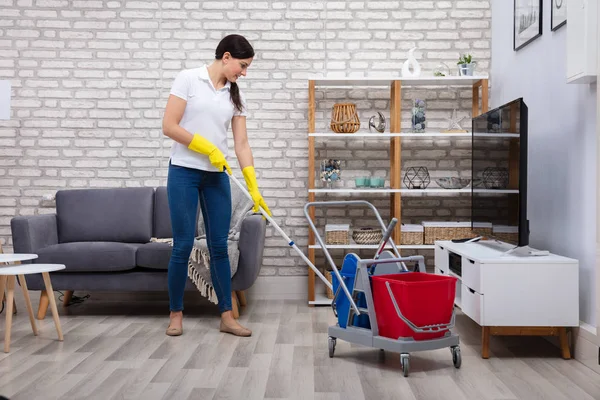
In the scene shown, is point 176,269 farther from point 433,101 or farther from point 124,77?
point 433,101

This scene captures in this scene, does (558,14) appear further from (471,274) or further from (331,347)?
(331,347)

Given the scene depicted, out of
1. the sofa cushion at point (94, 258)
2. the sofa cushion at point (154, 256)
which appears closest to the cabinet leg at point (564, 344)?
the sofa cushion at point (154, 256)

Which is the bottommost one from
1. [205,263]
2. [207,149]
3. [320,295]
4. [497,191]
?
[320,295]

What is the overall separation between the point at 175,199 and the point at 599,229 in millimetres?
1902

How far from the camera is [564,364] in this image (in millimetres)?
2799

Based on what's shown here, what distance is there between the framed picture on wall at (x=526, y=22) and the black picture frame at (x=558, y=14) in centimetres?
15

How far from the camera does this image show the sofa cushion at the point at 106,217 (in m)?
4.30

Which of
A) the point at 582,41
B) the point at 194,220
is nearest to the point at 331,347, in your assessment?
the point at 194,220

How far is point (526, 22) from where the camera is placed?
369 cm

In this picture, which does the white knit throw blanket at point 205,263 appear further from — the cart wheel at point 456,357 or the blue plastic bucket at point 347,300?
the cart wheel at point 456,357

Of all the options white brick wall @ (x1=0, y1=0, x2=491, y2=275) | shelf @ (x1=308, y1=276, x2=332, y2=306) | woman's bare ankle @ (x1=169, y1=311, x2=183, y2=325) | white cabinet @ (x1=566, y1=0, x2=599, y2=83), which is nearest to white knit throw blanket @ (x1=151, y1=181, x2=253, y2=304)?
woman's bare ankle @ (x1=169, y1=311, x2=183, y2=325)

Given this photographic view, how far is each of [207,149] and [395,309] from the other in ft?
3.88

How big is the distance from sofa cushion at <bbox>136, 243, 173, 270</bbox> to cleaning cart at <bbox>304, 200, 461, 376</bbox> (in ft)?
4.26

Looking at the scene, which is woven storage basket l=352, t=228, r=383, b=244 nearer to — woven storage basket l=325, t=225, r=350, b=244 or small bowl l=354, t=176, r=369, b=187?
woven storage basket l=325, t=225, r=350, b=244
